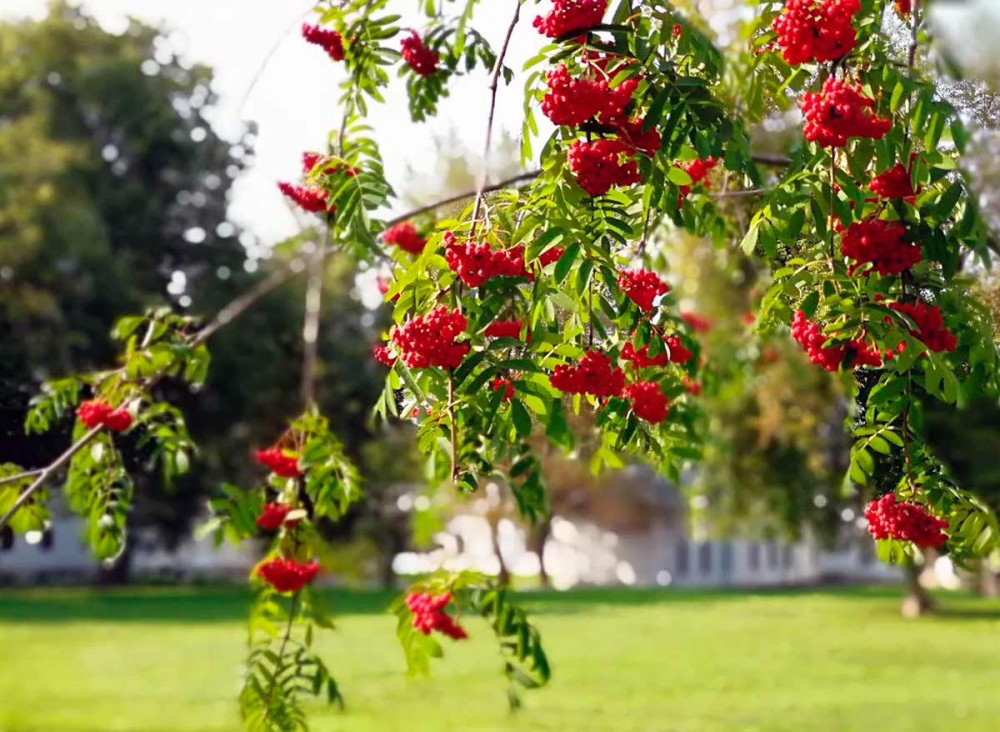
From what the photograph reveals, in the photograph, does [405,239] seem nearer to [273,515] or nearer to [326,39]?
[326,39]

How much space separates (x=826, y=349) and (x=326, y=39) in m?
2.32

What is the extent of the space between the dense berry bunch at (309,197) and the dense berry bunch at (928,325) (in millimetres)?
2251

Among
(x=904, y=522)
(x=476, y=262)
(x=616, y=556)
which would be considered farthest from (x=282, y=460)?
(x=616, y=556)

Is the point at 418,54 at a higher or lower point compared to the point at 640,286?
higher

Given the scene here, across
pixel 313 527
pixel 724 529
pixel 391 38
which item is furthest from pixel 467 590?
pixel 724 529

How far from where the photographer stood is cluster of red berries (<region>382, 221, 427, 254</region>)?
16.7 feet

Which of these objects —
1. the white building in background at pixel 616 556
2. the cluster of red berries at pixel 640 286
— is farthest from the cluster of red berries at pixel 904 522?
the white building in background at pixel 616 556

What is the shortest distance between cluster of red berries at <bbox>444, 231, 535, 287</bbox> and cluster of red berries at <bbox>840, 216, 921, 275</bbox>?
777 mm

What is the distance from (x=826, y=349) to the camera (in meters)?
3.00

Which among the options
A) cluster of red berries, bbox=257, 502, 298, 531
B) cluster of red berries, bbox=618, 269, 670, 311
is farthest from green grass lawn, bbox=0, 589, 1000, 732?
cluster of red berries, bbox=618, 269, 670, 311

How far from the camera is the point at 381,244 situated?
5.13 metres

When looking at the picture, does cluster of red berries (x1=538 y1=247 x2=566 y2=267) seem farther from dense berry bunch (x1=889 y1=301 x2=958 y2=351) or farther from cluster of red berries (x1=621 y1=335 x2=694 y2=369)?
dense berry bunch (x1=889 y1=301 x2=958 y2=351)

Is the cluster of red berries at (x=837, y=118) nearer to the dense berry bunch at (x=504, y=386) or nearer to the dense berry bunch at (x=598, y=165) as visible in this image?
the dense berry bunch at (x=598, y=165)

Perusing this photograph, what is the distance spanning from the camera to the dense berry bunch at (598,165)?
116 inches
